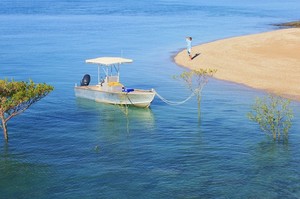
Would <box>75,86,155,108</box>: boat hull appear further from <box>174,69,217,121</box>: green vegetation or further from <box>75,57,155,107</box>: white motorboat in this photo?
<box>174,69,217,121</box>: green vegetation

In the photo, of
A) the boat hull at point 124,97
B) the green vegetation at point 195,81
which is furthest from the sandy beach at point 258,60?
the boat hull at point 124,97

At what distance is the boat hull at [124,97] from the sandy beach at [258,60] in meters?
14.0

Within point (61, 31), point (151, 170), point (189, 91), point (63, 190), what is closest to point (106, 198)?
point (63, 190)

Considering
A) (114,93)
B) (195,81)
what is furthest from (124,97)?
(195,81)

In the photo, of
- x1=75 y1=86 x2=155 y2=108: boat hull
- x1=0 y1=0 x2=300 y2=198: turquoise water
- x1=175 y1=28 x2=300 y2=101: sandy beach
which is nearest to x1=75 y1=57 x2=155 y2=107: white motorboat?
x1=75 y1=86 x2=155 y2=108: boat hull

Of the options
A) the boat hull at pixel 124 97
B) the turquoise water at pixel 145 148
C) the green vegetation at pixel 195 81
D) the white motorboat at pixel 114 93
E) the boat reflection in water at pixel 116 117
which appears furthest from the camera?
the white motorboat at pixel 114 93

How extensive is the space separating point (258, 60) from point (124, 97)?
2760cm

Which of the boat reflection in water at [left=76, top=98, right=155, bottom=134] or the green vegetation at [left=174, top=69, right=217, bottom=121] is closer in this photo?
the boat reflection in water at [left=76, top=98, right=155, bottom=134]

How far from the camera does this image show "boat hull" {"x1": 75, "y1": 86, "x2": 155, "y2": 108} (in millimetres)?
45219

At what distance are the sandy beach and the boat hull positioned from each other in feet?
46.0

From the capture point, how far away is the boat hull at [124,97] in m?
45.2

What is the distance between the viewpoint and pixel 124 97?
45.8 meters

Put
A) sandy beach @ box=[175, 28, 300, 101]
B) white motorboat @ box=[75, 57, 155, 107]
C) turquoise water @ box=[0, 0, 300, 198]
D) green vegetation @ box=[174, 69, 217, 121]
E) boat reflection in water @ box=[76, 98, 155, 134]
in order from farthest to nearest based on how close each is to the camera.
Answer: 1. sandy beach @ box=[175, 28, 300, 101]
2. white motorboat @ box=[75, 57, 155, 107]
3. green vegetation @ box=[174, 69, 217, 121]
4. boat reflection in water @ box=[76, 98, 155, 134]
5. turquoise water @ box=[0, 0, 300, 198]

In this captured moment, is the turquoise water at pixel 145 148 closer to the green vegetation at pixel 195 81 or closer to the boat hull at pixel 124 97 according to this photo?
the boat hull at pixel 124 97
